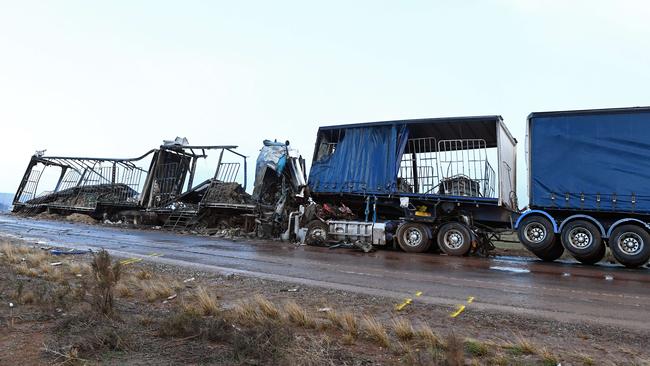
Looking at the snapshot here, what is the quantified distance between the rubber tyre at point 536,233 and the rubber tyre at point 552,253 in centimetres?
15

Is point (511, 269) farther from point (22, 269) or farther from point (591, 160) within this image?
point (22, 269)

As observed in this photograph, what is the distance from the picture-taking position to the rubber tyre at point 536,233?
1295cm

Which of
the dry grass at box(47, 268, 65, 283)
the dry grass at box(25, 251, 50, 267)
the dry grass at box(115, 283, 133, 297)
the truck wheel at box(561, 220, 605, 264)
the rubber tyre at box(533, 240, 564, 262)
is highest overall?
the truck wheel at box(561, 220, 605, 264)

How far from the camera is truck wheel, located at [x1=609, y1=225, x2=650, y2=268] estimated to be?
1191 centimetres

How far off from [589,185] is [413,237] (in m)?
5.13

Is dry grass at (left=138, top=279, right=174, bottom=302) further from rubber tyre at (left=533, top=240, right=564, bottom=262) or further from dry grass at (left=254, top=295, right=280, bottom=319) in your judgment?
rubber tyre at (left=533, top=240, right=564, bottom=262)

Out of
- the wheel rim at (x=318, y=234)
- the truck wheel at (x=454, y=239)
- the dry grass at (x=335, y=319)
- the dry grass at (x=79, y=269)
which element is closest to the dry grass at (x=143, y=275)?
the dry grass at (x=79, y=269)

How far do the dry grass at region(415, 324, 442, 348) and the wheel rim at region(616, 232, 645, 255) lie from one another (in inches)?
384

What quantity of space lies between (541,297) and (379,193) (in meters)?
8.77

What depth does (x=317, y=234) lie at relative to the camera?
1644 cm

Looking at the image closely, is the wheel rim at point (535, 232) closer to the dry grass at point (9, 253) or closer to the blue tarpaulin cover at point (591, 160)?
the blue tarpaulin cover at point (591, 160)

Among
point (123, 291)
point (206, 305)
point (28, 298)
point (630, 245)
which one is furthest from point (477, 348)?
point (630, 245)

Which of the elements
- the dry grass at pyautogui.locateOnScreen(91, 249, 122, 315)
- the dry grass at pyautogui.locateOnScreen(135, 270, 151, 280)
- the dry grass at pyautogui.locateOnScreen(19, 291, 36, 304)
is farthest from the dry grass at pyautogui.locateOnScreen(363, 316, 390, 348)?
the dry grass at pyautogui.locateOnScreen(135, 270, 151, 280)

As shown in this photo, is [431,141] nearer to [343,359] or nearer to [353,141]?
[353,141]
